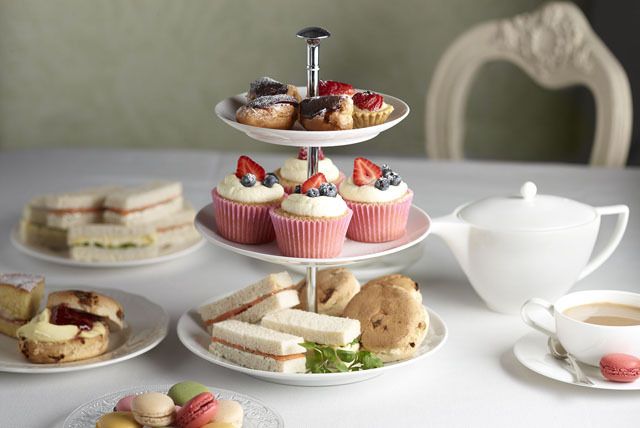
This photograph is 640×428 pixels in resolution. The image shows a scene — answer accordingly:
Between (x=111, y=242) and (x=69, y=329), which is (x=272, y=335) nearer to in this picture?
(x=69, y=329)

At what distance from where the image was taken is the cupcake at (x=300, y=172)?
5.31 feet

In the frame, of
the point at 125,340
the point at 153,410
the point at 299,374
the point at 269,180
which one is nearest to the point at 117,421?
the point at 153,410

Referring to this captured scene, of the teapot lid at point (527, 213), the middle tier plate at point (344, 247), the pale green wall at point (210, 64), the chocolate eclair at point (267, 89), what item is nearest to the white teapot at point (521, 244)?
the teapot lid at point (527, 213)

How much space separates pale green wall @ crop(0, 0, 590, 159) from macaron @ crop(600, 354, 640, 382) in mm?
3036

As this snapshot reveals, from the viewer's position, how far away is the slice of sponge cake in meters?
1.60

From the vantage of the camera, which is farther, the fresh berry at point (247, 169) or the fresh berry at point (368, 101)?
the fresh berry at point (247, 169)

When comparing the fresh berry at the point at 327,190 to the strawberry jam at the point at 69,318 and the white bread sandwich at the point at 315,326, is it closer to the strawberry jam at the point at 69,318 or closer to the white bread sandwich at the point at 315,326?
the white bread sandwich at the point at 315,326

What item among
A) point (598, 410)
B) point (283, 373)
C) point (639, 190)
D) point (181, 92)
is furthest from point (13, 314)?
point (181, 92)

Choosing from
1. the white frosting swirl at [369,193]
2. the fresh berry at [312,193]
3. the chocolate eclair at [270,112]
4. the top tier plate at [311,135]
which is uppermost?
the chocolate eclair at [270,112]

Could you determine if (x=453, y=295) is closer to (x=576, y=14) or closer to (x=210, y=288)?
(x=210, y=288)

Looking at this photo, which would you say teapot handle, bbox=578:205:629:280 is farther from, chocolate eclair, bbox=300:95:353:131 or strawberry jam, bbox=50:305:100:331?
strawberry jam, bbox=50:305:100:331

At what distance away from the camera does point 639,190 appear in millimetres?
2373

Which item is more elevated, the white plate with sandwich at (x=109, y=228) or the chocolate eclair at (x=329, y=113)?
the chocolate eclair at (x=329, y=113)

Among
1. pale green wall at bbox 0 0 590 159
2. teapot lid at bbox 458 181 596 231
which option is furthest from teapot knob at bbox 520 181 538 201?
pale green wall at bbox 0 0 590 159
